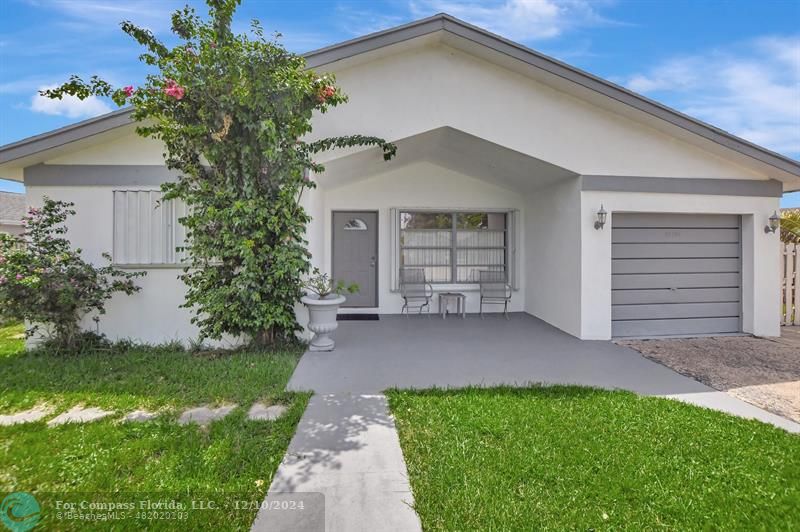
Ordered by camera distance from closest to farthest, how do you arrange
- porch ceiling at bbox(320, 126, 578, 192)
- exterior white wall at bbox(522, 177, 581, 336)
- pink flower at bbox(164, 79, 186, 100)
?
1. pink flower at bbox(164, 79, 186, 100)
2. porch ceiling at bbox(320, 126, 578, 192)
3. exterior white wall at bbox(522, 177, 581, 336)

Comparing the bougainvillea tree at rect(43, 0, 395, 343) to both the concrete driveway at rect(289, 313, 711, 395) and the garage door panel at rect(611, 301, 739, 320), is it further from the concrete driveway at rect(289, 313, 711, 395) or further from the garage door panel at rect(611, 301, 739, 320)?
the garage door panel at rect(611, 301, 739, 320)

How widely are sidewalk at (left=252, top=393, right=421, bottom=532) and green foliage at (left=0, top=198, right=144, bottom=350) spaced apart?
13.1 ft

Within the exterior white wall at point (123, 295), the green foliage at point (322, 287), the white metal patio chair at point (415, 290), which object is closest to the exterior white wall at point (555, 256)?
the white metal patio chair at point (415, 290)

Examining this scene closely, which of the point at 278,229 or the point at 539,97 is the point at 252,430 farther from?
the point at 539,97

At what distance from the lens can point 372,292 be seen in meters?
8.27

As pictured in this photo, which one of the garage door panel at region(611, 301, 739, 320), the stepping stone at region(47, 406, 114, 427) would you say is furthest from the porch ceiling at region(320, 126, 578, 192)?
the stepping stone at region(47, 406, 114, 427)

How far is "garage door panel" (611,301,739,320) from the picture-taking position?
6.45 meters

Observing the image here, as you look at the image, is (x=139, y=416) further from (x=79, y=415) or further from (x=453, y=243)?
(x=453, y=243)

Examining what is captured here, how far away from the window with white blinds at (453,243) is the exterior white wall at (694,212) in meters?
2.53

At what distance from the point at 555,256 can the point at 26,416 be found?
24.3 ft

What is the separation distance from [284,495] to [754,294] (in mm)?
8148

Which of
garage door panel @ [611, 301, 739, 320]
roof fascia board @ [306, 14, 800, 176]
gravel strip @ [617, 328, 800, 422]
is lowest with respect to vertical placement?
gravel strip @ [617, 328, 800, 422]

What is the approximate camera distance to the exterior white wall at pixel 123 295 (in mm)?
5457

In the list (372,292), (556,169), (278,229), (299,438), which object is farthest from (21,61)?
(556,169)
